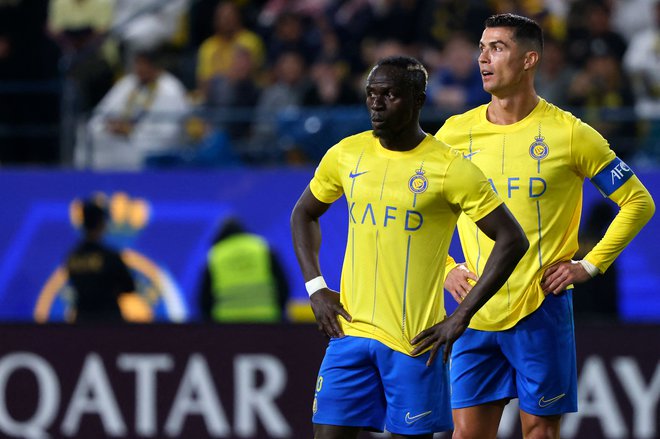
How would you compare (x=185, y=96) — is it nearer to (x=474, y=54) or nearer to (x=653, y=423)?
(x=474, y=54)

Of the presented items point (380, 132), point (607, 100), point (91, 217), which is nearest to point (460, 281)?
point (380, 132)

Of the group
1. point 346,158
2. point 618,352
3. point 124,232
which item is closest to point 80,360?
point 124,232

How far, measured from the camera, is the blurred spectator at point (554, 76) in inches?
479

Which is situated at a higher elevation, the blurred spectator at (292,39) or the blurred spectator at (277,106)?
the blurred spectator at (292,39)

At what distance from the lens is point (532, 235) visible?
6418mm

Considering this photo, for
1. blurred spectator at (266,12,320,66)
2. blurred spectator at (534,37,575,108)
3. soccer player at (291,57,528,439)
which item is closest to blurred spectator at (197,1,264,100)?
blurred spectator at (266,12,320,66)

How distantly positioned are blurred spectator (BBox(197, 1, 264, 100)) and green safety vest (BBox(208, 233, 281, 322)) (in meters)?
2.36

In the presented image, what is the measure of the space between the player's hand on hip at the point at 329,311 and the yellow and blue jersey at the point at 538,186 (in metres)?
0.78

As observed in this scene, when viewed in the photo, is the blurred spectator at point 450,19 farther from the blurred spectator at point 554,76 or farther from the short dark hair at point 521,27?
the short dark hair at point 521,27

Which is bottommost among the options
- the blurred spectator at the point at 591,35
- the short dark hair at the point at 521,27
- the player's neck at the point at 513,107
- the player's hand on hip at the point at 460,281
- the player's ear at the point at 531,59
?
the player's hand on hip at the point at 460,281

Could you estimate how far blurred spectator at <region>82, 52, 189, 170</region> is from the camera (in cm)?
1279

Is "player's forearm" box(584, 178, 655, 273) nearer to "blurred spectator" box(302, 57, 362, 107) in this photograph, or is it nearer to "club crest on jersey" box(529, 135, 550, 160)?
"club crest on jersey" box(529, 135, 550, 160)

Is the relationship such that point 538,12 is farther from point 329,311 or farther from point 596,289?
point 329,311

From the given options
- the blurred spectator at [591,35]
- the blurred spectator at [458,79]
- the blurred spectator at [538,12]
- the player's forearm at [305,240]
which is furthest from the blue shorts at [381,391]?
the blurred spectator at [538,12]
